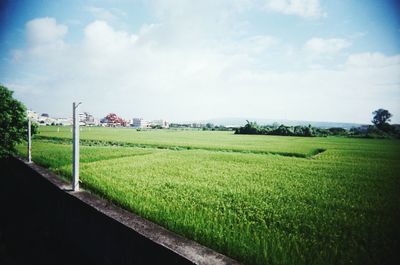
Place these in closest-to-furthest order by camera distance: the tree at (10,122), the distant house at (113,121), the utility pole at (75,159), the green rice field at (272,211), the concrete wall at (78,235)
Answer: the concrete wall at (78,235) < the green rice field at (272,211) < the utility pole at (75,159) < the tree at (10,122) < the distant house at (113,121)

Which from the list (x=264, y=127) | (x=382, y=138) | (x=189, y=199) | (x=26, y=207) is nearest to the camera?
(x=189, y=199)

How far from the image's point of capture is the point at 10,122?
9219 millimetres

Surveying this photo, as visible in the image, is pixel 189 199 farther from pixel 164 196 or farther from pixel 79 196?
pixel 79 196

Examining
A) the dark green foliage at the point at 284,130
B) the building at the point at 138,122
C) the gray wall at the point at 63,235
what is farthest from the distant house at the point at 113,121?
the gray wall at the point at 63,235

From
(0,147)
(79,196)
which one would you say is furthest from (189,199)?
(0,147)

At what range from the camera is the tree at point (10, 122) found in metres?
8.98

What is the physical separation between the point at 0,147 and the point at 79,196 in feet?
24.6

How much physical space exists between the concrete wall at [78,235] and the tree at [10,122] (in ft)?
13.1

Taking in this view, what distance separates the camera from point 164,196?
4.73 meters

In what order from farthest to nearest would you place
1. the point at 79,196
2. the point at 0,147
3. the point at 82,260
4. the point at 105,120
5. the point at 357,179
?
the point at 105,120
the point at 0,147
the point at 357,179
the point at 79,196
the point at 82,260

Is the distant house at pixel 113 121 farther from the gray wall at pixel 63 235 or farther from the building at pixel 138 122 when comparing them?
the gray wall at pixel 63 235

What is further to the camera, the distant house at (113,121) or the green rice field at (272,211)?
the distant house at (113,121)

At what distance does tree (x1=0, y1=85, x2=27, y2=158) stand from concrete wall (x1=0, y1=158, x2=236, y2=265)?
400 cm

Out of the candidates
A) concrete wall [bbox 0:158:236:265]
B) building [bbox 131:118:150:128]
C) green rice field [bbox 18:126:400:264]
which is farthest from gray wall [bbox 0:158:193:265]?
building [bbox 131:118:150:128]
